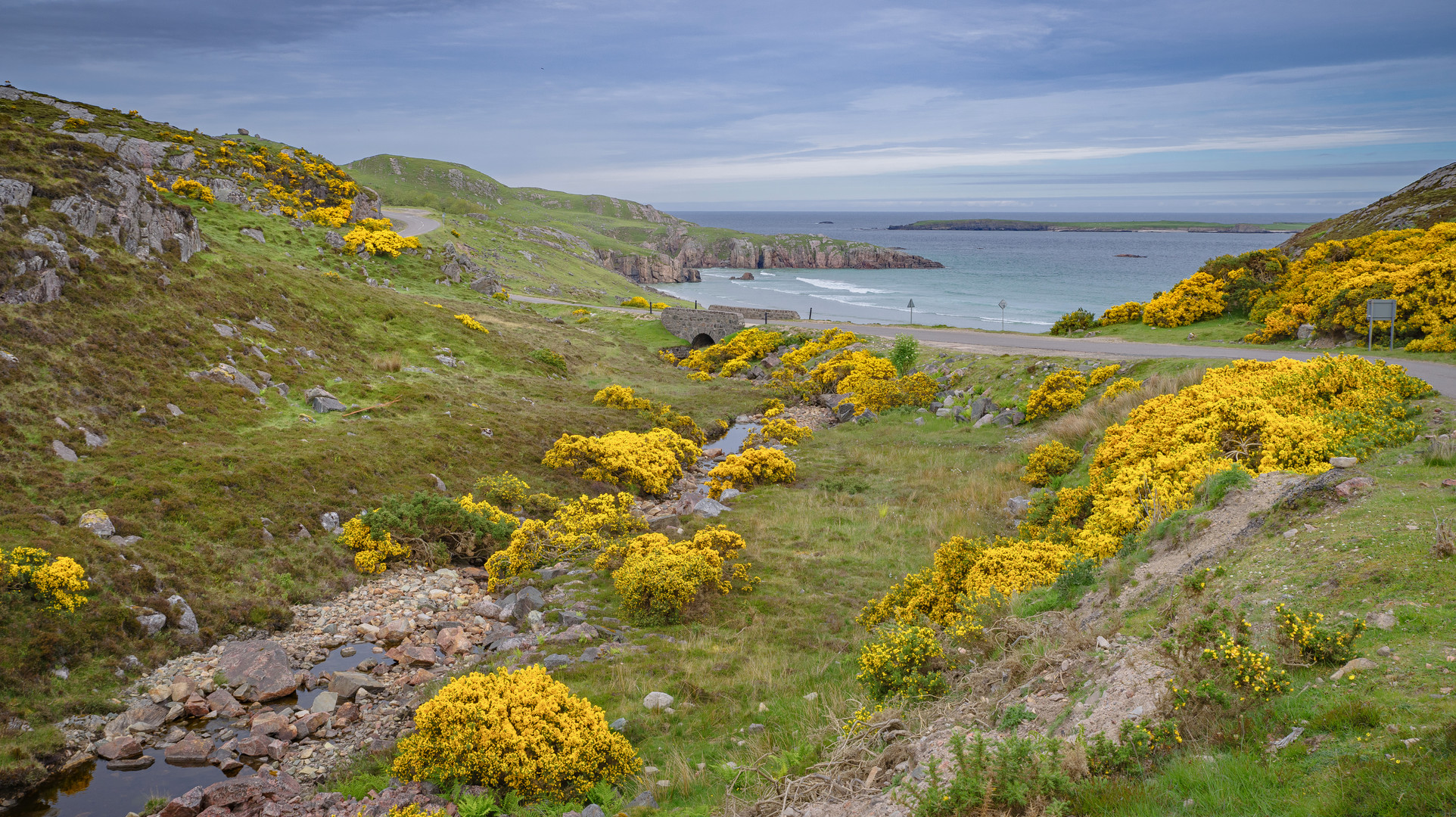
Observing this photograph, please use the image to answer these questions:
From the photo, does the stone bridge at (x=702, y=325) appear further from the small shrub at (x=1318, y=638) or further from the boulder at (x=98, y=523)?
the small shrub at (x=1318, y=638)

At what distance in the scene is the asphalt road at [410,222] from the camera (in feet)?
207

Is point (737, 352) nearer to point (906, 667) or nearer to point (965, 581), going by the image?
Answer: point (965, 581)

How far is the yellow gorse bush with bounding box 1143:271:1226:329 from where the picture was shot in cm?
3109

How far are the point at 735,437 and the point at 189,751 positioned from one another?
23865 mm

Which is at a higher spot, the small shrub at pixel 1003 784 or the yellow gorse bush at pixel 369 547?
the small shrub at pixel 1003 784

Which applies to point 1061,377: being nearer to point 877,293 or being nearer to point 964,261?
point 877,293

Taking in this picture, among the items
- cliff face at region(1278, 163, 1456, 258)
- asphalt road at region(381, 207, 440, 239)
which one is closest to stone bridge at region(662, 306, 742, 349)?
A: asphalt road at region(381, 207, 440, 239)

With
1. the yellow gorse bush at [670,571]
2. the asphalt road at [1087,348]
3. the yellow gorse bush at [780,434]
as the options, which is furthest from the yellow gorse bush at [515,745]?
the yellow gorse bush at [780,434]

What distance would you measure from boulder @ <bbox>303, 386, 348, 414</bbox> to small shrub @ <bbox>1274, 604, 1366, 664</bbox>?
79.4 ft

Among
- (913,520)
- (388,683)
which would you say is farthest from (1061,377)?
(388,683)

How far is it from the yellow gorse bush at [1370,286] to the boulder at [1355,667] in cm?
1944

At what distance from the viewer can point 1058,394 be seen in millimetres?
24625

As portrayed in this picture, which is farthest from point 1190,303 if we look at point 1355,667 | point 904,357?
point 1355,667

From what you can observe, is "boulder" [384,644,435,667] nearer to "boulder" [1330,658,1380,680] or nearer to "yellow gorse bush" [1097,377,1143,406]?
"boulder" [1330,658,1380,680]
